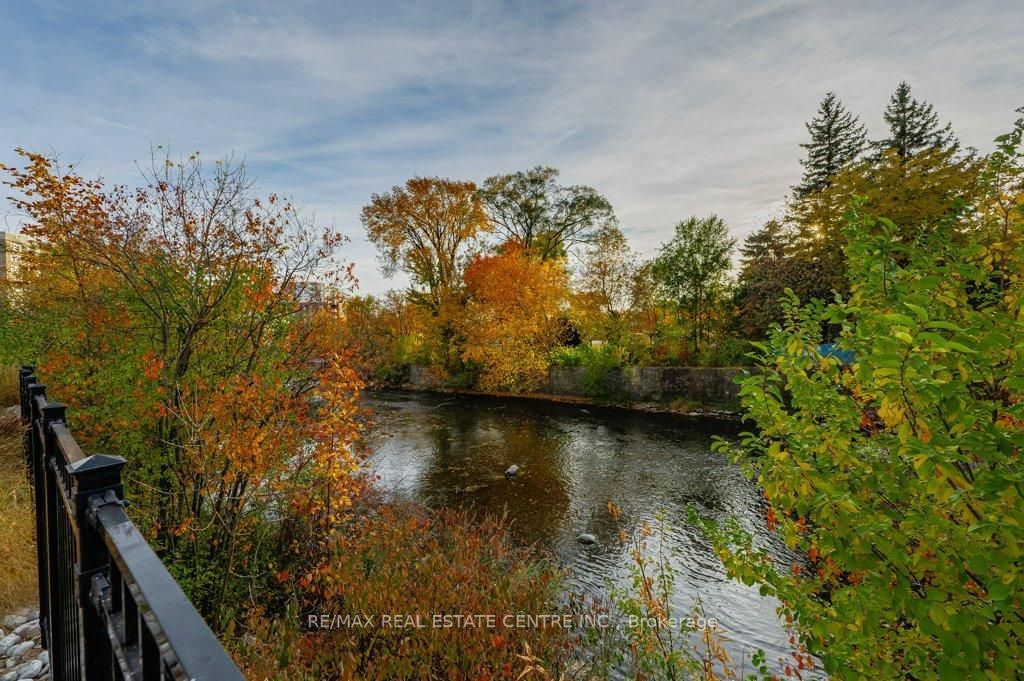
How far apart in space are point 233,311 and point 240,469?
235cm

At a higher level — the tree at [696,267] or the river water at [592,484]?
the tree at [696,267]

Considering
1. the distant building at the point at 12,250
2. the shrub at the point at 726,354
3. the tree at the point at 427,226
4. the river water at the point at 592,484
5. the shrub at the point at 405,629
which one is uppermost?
the tree at the point at 427,226

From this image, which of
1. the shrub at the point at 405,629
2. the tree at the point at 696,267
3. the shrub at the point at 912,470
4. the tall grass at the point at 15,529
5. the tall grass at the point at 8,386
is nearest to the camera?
the shrub at the point at 912,470

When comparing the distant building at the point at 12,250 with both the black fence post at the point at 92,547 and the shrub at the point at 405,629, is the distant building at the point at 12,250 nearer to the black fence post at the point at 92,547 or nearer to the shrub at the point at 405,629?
the shrub at the point at 405,629

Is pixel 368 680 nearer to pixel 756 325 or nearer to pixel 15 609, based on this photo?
pixel 15 609

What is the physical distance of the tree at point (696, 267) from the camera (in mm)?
22828

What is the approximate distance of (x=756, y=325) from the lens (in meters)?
22.3

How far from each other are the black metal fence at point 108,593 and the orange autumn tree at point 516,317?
2203 centimetres

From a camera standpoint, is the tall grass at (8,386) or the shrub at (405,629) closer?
the shrub at (405,629)

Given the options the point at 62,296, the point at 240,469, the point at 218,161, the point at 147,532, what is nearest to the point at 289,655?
the point at 240,469

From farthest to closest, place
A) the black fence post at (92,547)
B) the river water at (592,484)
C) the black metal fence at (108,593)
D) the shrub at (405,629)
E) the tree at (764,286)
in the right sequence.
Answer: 1. the tree at (764,286)
2. the river water at (592,484)
3. the shrub at (405,629)
4. the black fence post at (92,547)
5. the black metal fence at (108,593)

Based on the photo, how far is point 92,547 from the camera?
152cm

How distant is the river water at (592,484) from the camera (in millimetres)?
7352

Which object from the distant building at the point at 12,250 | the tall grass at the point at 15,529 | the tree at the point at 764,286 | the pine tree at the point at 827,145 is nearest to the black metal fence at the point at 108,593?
the tall grass at the point at 15,529
